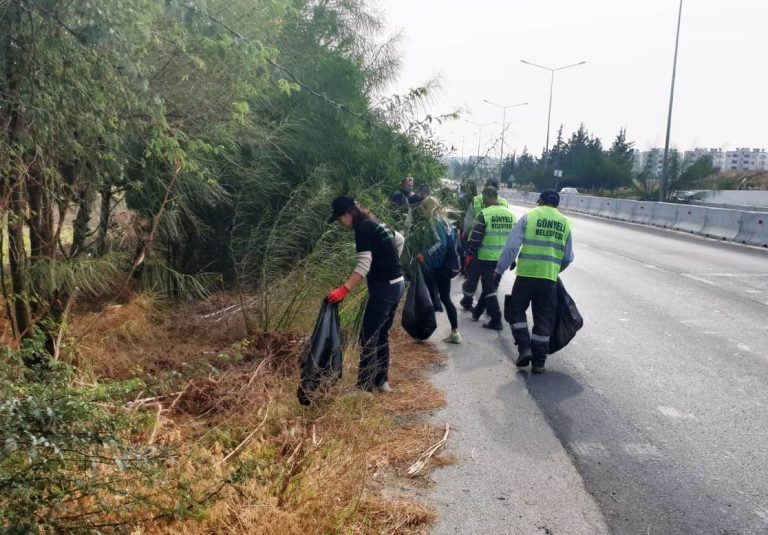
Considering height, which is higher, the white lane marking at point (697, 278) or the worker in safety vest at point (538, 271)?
the worker in safety vest at point (538, 271)

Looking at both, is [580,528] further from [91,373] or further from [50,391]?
[91,373]

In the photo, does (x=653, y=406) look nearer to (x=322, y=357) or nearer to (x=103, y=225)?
(x=322, y=357)

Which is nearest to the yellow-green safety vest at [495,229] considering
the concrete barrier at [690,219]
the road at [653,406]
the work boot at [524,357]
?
the road at [653,406]

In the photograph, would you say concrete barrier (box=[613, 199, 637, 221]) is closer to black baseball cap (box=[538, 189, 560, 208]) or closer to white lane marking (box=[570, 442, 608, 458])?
black baseball cap (box=[538, 189, 560, 208])

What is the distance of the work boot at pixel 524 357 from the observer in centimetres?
695

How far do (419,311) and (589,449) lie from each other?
239 cm

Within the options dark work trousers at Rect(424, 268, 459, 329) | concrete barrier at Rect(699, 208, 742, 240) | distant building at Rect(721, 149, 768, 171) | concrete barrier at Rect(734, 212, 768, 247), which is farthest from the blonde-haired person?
distant building at Rect(721, 149, 768, 171)

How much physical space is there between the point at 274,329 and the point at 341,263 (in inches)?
36.8

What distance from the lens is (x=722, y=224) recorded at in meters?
21.9

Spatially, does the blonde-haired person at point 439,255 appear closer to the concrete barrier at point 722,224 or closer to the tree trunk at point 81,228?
the tree trunk at point 81,228

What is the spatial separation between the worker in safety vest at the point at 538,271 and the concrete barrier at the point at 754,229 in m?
14.7

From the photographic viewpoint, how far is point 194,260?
9.02 m

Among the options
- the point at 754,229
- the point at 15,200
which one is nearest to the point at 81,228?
the point at 15,200

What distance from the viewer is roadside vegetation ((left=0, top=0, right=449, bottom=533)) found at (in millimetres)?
3150
